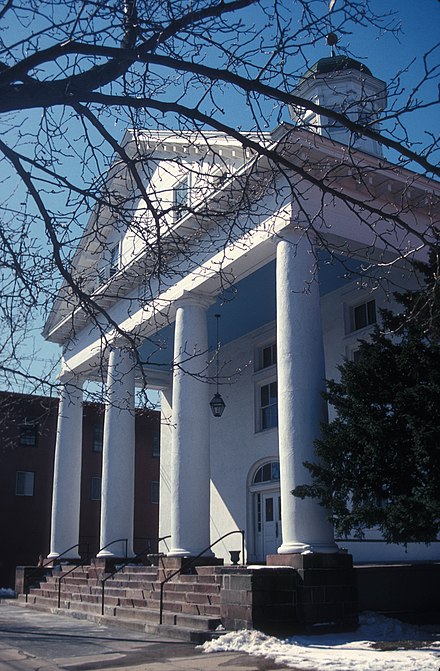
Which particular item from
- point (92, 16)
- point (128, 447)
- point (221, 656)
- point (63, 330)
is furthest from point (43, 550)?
point (92, 16)

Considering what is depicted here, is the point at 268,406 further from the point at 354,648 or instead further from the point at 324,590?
the point at 354,648

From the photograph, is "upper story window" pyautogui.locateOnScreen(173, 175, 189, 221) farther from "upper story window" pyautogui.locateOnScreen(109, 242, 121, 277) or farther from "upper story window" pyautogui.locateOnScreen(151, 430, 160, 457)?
"upper story window" pyautogui.locateOnScreen(151, 430, 160, 457)

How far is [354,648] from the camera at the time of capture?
420 inches

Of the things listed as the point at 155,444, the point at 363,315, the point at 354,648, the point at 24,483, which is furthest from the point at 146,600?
the point at 155,444

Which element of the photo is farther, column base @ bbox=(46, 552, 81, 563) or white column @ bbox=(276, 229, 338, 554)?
column base @ bbox=(46, 552, 81, 563)

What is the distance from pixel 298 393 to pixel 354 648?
16.0 ft

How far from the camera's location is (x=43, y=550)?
36406mm

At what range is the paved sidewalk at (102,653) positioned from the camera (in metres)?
9.56

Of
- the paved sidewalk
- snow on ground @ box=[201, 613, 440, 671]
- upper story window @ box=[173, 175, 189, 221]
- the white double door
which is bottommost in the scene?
the paved sidewalk

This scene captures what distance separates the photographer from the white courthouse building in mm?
12812

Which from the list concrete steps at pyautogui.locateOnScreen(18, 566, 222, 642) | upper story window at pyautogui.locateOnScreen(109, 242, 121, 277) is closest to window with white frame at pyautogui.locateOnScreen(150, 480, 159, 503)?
concrete steps at pyautogui.locateOnScreen(18, 566, 222, 642)

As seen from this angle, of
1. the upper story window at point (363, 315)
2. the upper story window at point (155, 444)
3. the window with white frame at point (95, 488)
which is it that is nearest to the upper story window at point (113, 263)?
the upper story window at point (363, 315)

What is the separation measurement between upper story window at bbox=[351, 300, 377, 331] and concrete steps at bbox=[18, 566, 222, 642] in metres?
8.37

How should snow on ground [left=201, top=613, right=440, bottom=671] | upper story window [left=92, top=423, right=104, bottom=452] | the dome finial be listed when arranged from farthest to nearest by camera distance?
upper story window [left=92, top=423, right=104, bottom=452]
snow on ground [left=201, top=613, right=440, bottom=671]
the dome finial
